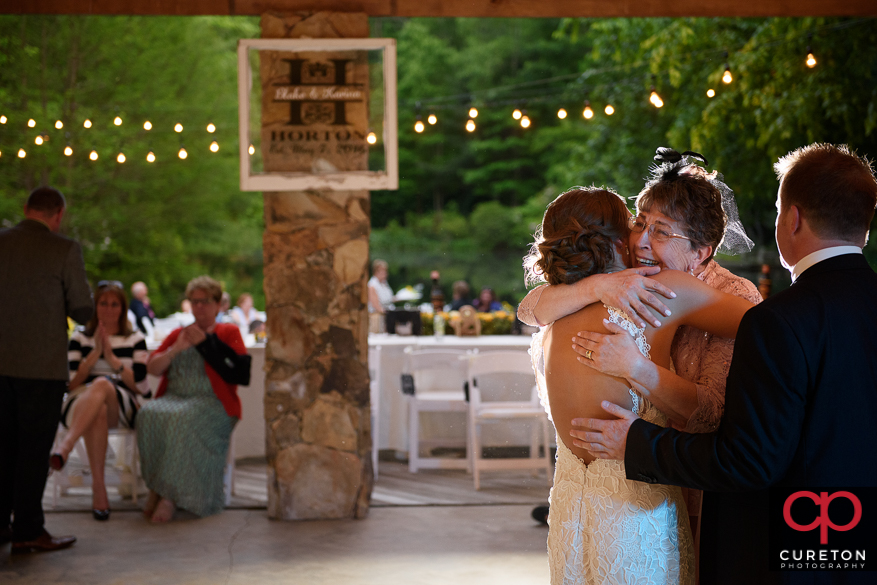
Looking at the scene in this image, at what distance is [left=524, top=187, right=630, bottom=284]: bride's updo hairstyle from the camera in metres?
1.80

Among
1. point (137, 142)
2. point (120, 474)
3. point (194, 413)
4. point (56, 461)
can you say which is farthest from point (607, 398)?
point (137, 142)

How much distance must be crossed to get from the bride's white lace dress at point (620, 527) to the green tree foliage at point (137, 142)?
11981 millimetres

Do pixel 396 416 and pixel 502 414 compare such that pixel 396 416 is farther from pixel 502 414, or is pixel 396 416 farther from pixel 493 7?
pixel 493 7

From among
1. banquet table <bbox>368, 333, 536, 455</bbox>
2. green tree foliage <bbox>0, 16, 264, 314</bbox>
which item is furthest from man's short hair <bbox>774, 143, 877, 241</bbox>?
green tree foliage <bbox>0, 16, 264, 314</bbox>

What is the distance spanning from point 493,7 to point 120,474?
3.92m

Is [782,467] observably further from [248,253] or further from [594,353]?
[248,253]

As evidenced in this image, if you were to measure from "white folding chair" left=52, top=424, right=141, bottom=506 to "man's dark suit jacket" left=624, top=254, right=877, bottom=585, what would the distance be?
160 inches

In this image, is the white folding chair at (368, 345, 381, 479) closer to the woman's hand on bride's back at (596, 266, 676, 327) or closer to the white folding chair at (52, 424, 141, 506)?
the white folding chair at (52, 424, 141, 506)

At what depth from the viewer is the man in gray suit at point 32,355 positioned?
3883mm

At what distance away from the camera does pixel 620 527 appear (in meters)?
1.79

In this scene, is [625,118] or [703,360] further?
[625,118]

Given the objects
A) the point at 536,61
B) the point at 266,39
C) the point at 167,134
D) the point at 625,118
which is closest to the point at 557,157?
the point at 536,61

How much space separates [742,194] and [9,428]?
815 centimetres

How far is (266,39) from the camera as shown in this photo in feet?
14.2
